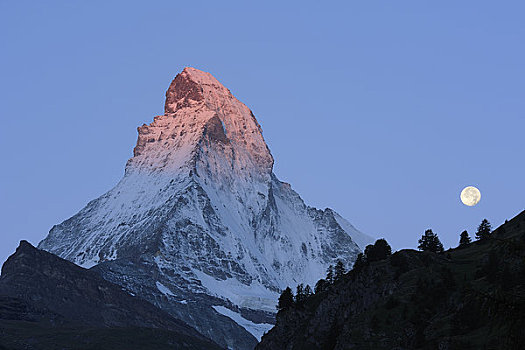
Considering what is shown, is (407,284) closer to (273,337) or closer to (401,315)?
(401,315)

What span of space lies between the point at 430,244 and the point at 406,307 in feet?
191

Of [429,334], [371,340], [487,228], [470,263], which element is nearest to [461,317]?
[429,334]

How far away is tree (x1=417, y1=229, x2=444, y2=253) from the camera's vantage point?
7431 inches

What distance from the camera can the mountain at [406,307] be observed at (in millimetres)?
113625

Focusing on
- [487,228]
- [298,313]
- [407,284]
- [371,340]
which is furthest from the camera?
[487,228]

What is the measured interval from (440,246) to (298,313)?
36.4m

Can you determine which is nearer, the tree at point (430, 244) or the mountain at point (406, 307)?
the mountain at point (406, 307)

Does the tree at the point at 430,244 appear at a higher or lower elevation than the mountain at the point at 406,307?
higher

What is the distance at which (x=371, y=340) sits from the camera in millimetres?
129875

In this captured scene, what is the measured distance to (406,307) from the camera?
442 ft

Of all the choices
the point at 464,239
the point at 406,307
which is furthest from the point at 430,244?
the point at 406,307

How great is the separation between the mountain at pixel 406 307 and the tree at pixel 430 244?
630cm

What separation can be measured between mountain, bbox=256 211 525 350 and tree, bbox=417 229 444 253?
6.30 metres

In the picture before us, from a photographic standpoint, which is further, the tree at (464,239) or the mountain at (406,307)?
the tree at (464,239)
